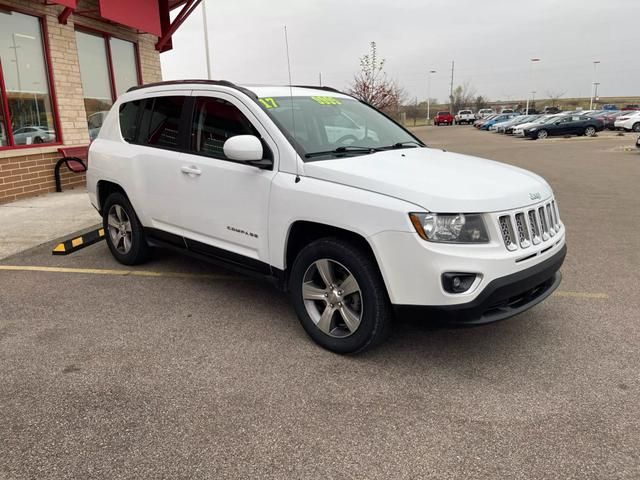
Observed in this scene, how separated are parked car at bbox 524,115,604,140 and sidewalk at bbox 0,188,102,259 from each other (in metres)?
29.6

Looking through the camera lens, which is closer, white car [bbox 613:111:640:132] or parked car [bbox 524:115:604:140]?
parked car [bbox 524:115:604:140]

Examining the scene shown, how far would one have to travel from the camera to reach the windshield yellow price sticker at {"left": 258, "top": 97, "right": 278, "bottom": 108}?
3970 mm

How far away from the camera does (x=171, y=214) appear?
4676mm

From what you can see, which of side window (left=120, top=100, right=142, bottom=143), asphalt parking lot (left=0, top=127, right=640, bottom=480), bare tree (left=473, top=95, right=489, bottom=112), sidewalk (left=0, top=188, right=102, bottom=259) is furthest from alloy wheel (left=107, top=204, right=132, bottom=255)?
bare tree (left=473, top=95, right=489, bottom=112)

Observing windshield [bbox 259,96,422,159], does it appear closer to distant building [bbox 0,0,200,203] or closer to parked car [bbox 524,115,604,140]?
distant building [bbox 0,0,200,203]

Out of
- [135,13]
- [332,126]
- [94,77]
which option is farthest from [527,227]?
[94,77]

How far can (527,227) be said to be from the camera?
325cm

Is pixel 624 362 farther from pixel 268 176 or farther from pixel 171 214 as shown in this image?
pixel 171 214

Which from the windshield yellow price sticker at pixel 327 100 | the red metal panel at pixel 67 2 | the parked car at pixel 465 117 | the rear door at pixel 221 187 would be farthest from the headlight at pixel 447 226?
the parked car at pixel 465 117

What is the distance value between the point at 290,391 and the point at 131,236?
9.96ft

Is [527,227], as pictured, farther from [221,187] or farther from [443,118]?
[443,118]

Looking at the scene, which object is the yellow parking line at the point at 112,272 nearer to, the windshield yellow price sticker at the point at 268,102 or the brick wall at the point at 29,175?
the windshield yellow price sticker at the point at 268,102

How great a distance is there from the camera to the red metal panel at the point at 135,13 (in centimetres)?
1052

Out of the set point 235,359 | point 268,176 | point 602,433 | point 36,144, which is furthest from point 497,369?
point 36,144
